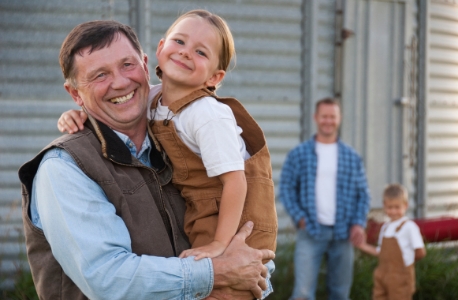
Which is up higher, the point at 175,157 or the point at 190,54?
the point at 190,54

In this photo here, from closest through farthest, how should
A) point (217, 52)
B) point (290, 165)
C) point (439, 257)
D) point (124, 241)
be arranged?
point (124, 241) → point (217, 52) → point (290, 165) → point (439, 257)

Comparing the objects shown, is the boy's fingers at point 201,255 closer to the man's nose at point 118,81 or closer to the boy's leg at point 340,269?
the man's nose at point 118,81

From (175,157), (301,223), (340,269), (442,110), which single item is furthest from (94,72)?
(442,110)

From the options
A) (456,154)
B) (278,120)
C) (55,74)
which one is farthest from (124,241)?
(456,154)

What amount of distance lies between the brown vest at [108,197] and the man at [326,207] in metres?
2.64

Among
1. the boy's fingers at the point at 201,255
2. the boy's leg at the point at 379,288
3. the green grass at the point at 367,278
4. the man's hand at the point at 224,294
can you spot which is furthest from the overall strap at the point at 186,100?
the green grass at the point at 367,278

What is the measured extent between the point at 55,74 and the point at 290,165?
249cm

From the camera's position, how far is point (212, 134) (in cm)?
186

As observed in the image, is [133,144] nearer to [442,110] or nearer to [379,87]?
[379,87]

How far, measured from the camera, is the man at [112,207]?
1.56 m

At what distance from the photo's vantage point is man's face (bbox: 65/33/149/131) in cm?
184

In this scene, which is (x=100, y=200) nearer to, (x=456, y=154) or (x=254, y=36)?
(x=254, y=36)

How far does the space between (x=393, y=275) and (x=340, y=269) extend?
0.53m

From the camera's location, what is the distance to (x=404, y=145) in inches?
222
